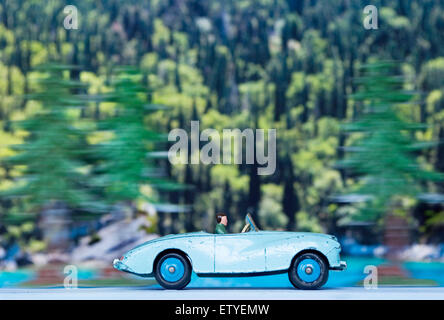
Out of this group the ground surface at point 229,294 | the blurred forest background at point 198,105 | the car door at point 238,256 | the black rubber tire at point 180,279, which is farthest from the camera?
the blurred forest background at point 198,105

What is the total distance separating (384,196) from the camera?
9805mm

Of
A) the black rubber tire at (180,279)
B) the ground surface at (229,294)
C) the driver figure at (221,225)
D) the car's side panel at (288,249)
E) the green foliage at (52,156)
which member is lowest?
the ground surface at (229,294)

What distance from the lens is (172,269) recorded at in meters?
8.79

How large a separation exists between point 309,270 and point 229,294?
3.37 feet

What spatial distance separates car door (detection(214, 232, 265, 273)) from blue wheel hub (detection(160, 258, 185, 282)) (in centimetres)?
46

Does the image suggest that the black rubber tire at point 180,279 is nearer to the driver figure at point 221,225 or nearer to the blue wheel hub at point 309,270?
the driver figure at point 221,225

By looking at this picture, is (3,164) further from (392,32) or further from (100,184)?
(392,32)

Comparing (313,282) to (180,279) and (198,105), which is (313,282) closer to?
(180,279)

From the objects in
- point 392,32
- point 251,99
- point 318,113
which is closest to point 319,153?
point 318,113

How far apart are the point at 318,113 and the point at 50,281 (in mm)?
4501

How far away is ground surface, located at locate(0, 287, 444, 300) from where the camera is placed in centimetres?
839

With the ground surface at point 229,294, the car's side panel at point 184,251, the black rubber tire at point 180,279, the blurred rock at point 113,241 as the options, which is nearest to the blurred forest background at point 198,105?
the blurred rock at point 113,241

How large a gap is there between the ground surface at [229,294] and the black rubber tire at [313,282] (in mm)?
100

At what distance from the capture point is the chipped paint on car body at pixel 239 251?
8672 mm
